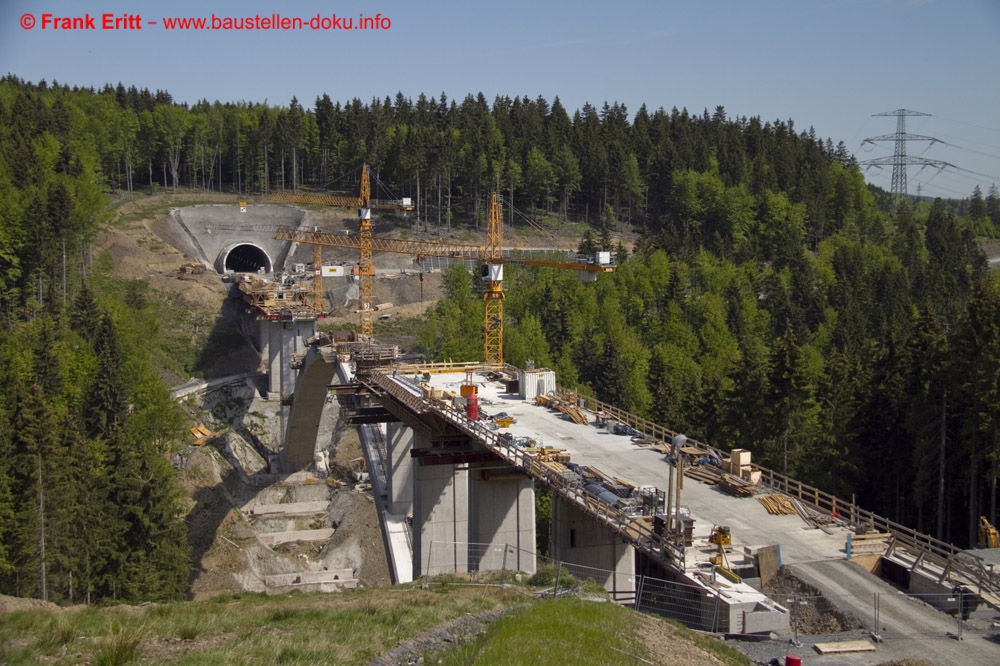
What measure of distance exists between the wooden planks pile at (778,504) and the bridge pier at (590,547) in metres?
4.99

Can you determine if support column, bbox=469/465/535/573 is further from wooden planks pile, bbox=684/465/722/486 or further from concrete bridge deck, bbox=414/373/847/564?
wooden planks pile, bbox=684/465/722/486

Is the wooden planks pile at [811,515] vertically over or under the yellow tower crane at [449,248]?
under

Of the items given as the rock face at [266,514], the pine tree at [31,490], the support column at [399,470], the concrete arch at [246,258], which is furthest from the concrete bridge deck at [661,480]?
the concrete arch at [246,258]

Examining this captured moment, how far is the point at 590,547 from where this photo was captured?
32.2 metres

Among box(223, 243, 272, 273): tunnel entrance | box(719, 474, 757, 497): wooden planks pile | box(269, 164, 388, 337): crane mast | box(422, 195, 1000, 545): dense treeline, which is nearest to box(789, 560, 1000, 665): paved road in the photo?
box(719, 474, 757, 497): wooden planks pile

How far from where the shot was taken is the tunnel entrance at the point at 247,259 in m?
117

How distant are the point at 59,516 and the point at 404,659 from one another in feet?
111

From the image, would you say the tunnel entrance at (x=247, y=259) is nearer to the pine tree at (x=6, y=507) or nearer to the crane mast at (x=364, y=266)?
the crane mast at (x=364, y=266)

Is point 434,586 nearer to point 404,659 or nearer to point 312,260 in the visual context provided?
point 404,659

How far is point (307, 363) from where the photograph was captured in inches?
2977

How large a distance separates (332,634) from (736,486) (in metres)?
16.5

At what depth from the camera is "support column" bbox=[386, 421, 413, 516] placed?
179ft

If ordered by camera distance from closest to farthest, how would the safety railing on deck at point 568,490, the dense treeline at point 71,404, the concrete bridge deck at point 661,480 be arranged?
1. the safety railing on deck at point 568,490
2. the concrete bridge deck at point 661,480
3. the dense treeline at point 71,404

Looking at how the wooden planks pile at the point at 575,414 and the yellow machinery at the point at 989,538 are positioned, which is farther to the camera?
the wooden planks pile at the point at 575,414
